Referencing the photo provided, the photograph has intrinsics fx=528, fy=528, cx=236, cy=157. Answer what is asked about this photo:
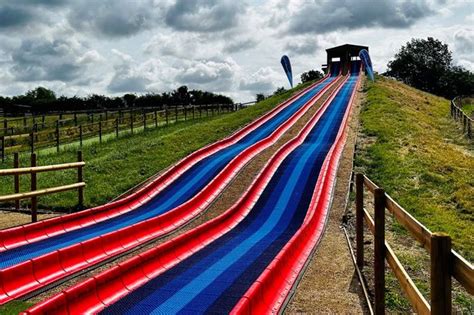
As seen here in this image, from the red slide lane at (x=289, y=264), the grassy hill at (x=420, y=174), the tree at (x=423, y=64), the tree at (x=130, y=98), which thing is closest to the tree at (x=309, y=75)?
the tree at (x=423, y=64)

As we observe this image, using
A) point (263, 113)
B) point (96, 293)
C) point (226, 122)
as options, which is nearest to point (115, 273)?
point (96, 293)

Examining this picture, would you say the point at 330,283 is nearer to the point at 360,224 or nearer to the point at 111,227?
the point at 360,224

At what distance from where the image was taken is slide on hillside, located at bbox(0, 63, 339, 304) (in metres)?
8.08

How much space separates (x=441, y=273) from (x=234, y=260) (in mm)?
5681

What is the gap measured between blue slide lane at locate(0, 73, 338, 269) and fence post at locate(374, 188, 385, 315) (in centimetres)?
555

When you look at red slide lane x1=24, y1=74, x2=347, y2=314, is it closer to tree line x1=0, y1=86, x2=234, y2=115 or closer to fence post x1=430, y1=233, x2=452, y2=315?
fence post x1=430, y1=233, x2=452, y2=315

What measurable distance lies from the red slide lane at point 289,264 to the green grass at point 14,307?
2719mm

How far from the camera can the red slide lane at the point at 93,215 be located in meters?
9.42

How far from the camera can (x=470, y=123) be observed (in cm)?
2320

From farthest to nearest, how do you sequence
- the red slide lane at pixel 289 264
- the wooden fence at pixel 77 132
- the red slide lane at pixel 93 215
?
the wooden fence at pixel 77 132, the red slide lane at pixel 93 215, the red slide lane at pixel 289 264

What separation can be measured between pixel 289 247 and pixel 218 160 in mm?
9367

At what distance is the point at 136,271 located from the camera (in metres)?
7.89

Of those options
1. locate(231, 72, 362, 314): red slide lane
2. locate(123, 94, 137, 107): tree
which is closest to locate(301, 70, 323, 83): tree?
locate(123, 94, 137, 107): tree

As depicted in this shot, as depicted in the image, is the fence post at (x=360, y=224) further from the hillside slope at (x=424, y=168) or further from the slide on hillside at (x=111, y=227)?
the slide on hillside at (x=111, y=227)
